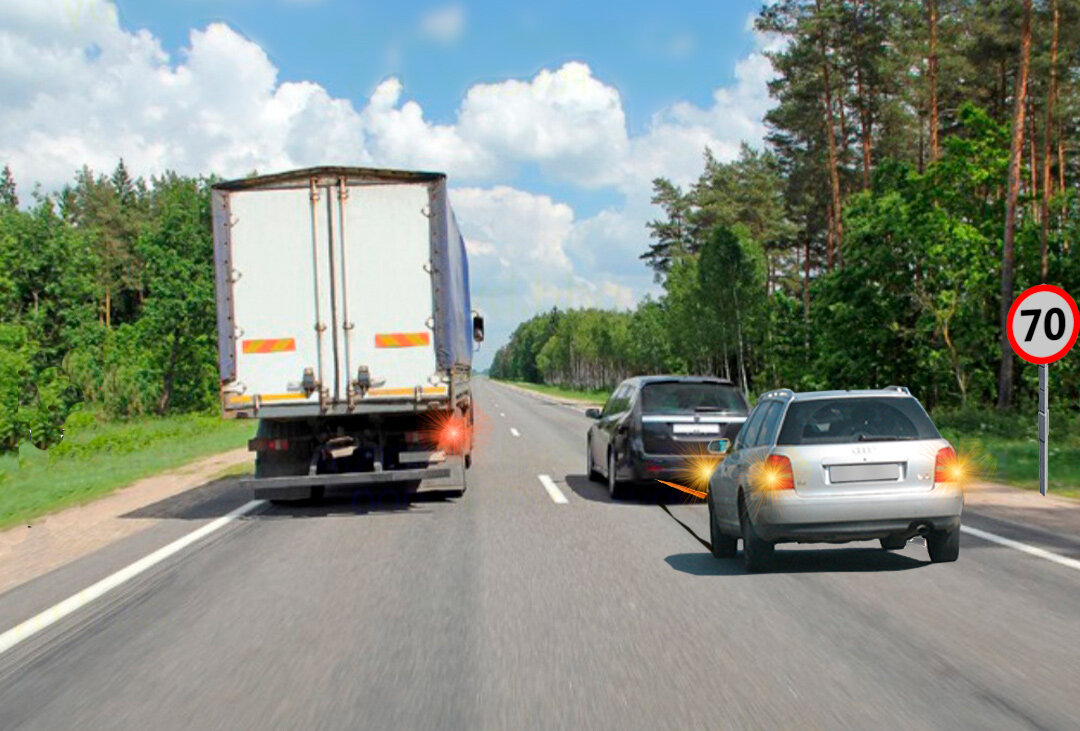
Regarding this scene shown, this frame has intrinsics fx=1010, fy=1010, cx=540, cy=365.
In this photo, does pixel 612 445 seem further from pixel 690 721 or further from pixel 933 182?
pixel 933 182

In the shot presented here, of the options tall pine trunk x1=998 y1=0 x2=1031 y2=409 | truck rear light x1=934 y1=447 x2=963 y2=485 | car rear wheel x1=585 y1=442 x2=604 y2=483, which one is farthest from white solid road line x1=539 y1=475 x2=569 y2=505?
tall pine trunk x1=998 y1=0 x2=1031 y2=409

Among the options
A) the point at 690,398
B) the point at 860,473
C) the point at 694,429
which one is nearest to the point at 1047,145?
the point at 690,398

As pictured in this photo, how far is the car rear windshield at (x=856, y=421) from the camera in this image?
752 cm

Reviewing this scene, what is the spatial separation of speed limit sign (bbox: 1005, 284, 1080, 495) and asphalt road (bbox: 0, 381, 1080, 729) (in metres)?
4.44

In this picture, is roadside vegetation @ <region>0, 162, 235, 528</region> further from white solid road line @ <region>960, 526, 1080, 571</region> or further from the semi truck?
white solid road line @ <region>960, 526, 1080, 571</region>

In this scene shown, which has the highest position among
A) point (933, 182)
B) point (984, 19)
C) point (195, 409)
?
point (984, 19)

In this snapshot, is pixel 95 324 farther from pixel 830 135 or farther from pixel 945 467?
pixel 945 467

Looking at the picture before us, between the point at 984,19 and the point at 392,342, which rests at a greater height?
the point at 984,19

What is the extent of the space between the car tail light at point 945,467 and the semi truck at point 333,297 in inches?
214

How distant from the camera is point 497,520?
10539mm

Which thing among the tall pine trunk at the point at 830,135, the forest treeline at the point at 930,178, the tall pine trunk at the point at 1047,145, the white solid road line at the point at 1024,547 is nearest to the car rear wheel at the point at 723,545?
the white solid road line at the point at 1024,547

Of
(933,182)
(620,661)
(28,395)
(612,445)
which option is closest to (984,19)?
(933,182)

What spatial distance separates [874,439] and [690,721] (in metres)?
3.98

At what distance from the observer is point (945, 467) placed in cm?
737
